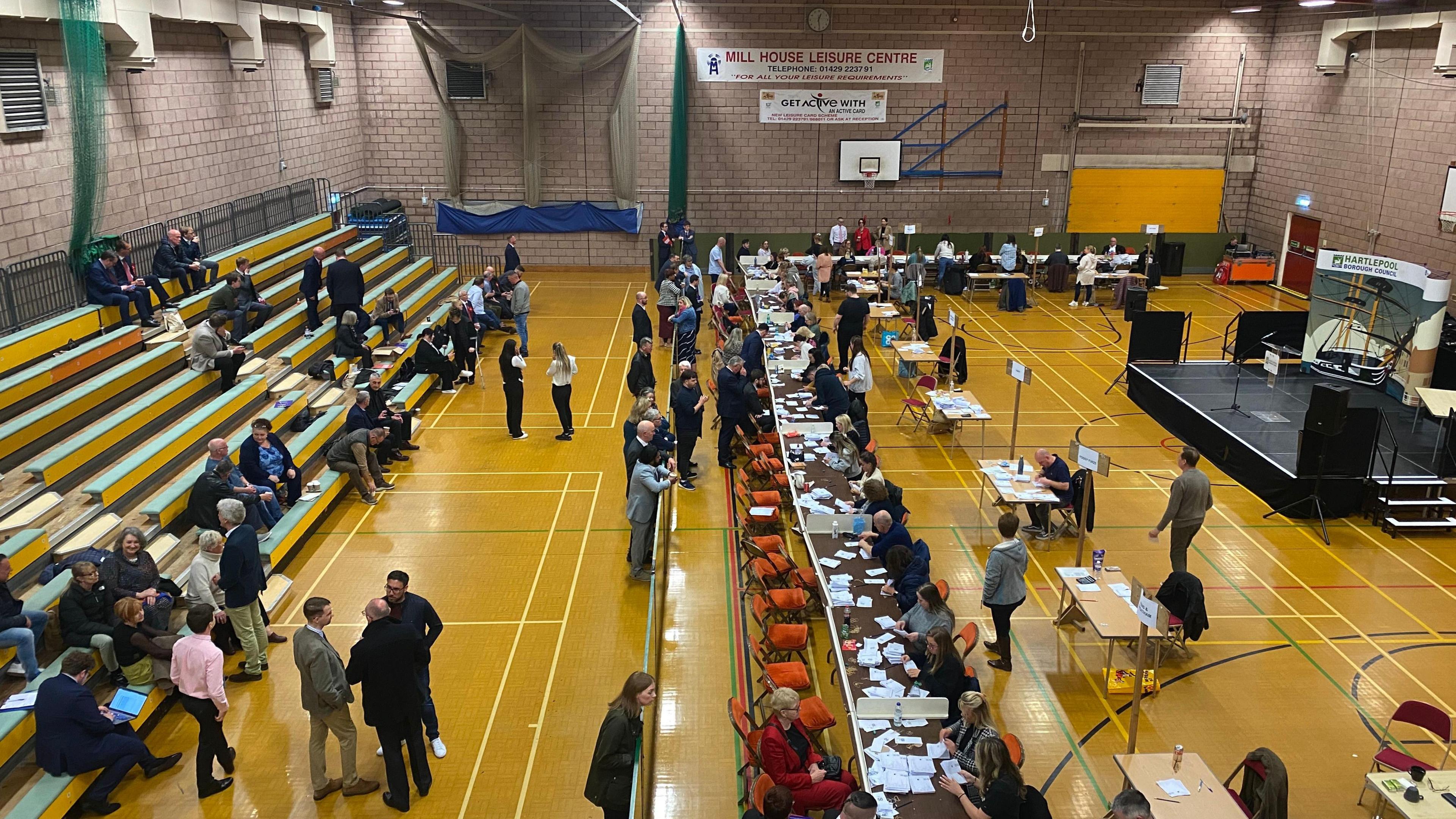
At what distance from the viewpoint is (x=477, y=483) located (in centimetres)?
1293

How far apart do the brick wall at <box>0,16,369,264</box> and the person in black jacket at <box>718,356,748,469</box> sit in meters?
8.78

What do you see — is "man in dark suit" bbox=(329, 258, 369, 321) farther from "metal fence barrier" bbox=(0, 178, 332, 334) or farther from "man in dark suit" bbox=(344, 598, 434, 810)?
"man in dark suit" bbox=(344, 598, 434, 810)

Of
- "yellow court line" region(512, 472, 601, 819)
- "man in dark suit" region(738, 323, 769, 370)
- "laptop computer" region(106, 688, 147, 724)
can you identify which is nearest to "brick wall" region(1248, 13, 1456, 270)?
"man in dark suit" region(738, 323, 769, 370)

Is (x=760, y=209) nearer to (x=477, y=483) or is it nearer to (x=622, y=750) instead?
(x=477, y=483)

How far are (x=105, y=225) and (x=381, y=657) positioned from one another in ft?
34.9

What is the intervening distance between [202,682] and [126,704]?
3.76ft

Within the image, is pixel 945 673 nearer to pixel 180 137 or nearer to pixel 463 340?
pixel 463 340

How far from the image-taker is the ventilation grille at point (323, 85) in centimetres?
2147

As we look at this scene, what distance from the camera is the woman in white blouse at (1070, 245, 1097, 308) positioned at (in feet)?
73.5

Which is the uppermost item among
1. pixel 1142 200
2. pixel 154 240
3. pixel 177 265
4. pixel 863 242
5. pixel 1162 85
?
pixel 1162 85

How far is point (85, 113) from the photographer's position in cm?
1238

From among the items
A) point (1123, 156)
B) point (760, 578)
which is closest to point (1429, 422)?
point (760, 578)

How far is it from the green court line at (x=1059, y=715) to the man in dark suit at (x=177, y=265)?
11873mm

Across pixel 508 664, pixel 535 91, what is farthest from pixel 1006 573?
pixel 535 91
